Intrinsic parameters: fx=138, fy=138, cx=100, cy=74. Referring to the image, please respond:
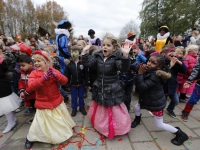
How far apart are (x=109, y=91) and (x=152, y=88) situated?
0.78 meters

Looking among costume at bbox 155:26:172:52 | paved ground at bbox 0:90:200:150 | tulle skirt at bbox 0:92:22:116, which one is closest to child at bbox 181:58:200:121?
paved ground at bbox 0:90:200:150

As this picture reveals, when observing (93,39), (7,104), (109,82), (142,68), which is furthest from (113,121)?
(93,39)

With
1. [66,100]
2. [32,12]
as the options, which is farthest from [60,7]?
[66,100]

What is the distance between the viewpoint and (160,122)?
251 centimetres

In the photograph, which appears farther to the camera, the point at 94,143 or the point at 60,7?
the point at 60,7

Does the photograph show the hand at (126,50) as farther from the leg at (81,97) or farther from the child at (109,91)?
the leg at (81,97)

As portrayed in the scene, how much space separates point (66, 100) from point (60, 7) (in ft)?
133

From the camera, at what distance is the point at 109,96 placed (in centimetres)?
257

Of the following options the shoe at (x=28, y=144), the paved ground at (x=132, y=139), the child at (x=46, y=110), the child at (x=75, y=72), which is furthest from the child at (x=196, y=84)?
the shoe at (x=28, y=144)

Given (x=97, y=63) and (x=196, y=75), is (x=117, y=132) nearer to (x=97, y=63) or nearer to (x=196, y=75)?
(x=97, y=63)

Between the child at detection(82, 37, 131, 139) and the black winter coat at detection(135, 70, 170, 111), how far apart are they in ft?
1.34

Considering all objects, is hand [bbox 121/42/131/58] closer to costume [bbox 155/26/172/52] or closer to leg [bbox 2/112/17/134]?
leg [bbox 2/112/17/134]

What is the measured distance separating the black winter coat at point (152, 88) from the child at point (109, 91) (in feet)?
1.34

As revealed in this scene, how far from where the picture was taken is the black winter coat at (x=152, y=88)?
7.79ft
